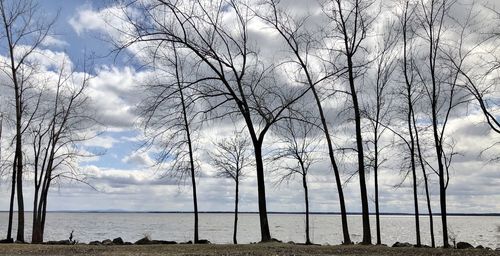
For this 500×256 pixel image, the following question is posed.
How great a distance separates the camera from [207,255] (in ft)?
57.7

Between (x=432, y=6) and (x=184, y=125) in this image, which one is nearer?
A: (x=432, y=6)

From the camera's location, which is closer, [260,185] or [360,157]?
[260,185]

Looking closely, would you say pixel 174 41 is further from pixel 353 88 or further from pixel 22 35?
pixel 22 35

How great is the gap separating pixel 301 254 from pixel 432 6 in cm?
1527

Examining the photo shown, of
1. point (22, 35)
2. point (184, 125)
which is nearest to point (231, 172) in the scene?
point (184, 125)

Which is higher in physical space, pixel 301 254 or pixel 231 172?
pixel 231 172

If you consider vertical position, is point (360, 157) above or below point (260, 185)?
above

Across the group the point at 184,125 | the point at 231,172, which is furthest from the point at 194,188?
the point at 231,172

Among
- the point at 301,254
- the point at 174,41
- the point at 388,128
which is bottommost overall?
the point at 301,254

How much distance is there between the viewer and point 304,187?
37594mm

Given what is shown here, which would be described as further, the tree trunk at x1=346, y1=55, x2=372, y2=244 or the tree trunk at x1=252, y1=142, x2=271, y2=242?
the tree trunk at x1=346, y1=55, x2=372, y2=244

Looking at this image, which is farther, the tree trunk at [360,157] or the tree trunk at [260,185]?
the tree trunk at [360,157]

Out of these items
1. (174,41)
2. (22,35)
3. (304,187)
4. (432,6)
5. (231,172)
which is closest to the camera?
(174,41)

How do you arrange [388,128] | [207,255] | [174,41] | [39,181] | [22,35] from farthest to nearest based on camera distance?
[39,181]
[388,128]
[22,35]
[174,41]
[207,255]
